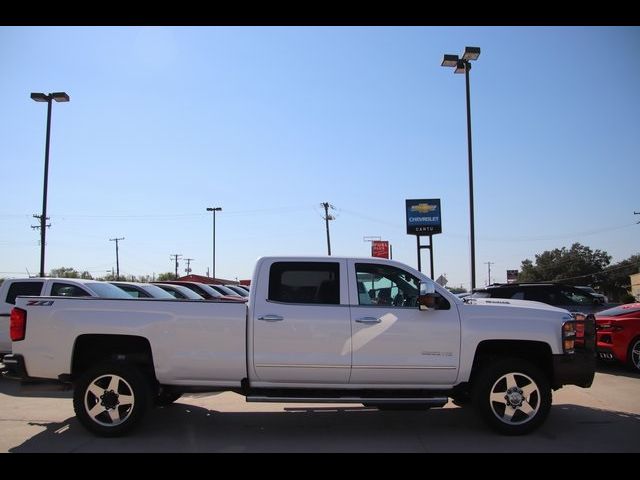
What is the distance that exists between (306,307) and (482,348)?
2030mm

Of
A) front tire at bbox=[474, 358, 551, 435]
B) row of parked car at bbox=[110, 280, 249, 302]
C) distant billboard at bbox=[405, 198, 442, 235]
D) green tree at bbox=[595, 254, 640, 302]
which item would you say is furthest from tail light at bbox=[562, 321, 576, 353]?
green tree at bbox=[595, 254, 640, 302]

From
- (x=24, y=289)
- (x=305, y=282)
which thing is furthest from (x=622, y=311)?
(x=24, y=289)

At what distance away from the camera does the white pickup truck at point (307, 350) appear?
19.2ft

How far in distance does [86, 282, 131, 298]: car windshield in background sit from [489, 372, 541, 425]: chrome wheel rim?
7091 mm

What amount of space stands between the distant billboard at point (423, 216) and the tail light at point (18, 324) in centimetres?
1733

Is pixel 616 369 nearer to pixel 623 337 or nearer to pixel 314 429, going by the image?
pixel 623 337

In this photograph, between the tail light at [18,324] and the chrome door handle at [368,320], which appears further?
the tail light at [18,324]

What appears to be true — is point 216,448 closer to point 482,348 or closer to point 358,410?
point 358,410

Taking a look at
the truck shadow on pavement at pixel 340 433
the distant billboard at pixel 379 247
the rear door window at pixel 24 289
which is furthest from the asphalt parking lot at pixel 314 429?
the distant billboard at pixel 379 247

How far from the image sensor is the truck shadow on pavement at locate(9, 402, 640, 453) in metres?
5.55

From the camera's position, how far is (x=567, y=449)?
17.9 ft

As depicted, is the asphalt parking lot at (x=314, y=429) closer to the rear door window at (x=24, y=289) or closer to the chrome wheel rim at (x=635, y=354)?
the chrome wheel rim at (x=635, y=354)

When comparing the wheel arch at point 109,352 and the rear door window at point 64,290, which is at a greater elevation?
→ the rear door window at point 64,290
